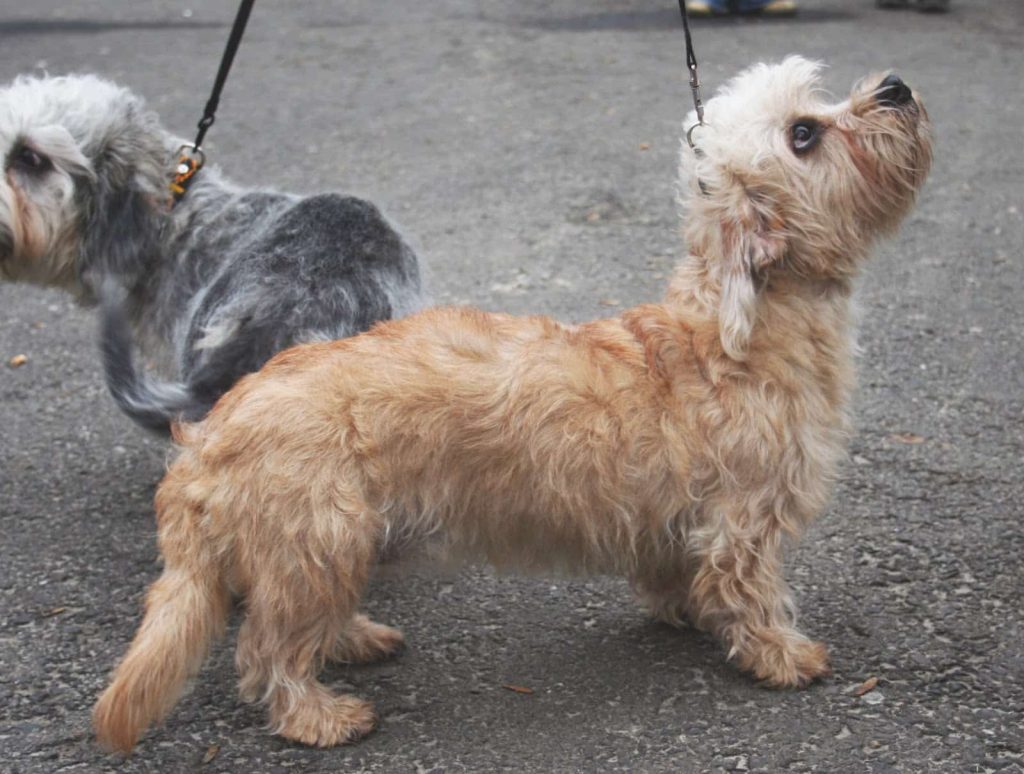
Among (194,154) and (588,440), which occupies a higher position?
(194,154)

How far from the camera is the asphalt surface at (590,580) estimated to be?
316cm

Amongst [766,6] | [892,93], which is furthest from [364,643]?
[766,6]

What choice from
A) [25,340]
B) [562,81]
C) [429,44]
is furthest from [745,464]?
[429,44]

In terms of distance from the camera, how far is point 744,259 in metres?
3.17

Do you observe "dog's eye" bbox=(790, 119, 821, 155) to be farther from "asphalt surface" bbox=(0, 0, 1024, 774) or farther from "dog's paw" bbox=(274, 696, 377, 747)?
"dog's paw" bbox=(274, 696, 377, 747)

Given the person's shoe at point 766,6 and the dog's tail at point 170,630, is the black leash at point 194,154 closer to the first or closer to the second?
the dog's tail at point 170,630

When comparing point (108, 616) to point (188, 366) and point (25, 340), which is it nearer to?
point (188, 366)

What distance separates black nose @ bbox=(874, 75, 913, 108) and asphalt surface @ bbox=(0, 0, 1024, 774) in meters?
1.12

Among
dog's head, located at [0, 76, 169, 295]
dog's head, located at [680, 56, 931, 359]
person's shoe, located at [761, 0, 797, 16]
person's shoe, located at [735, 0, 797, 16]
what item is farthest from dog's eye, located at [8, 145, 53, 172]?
person's shoe, located at [761, 0, 797, 16]

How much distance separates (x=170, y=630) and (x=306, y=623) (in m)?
0.32

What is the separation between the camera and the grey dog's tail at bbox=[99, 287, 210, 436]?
11.7ft

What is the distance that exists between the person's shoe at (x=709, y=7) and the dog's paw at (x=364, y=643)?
8197 mm

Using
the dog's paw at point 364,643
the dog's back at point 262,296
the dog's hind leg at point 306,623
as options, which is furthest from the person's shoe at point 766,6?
the dog's hind leg at point 306,623

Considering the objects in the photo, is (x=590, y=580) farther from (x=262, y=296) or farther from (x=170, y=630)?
(x=170, y=630)
